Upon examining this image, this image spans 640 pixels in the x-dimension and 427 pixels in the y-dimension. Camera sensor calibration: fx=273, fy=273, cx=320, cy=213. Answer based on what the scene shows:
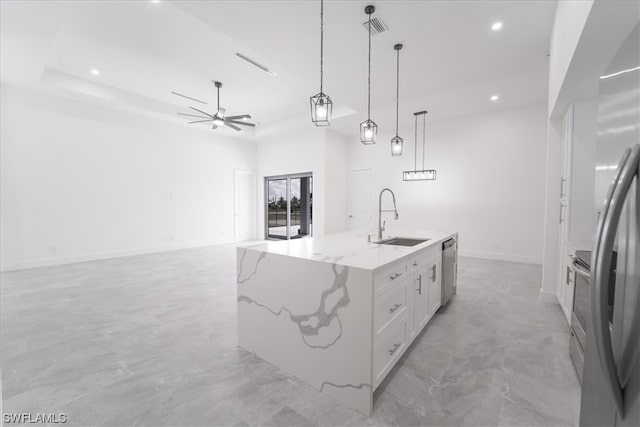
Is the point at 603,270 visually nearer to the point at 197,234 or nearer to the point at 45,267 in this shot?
the point at 45,267

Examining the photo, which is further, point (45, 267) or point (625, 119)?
point (45, 267)

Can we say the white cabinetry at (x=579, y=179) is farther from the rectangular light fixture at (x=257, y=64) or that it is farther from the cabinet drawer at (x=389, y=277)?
the rectangular light fixture at (x=257, y=64)

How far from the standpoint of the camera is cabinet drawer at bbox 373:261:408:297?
1.67m

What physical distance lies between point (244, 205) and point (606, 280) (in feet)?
29.4

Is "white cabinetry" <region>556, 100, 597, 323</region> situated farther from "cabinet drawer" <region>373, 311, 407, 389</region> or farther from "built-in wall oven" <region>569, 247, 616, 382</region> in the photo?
"cabinet drawer" <region>373, 311, 407, 389</region>

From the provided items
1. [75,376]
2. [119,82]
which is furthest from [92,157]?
[75,376]

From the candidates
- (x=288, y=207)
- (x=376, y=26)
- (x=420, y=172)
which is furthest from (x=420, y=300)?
(x=288, y=207)

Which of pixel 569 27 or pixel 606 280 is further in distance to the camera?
Answer: pixel 569 27

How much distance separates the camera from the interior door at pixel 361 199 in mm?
7668

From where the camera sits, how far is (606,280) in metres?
0.71

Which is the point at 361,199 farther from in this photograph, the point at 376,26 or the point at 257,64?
the point at 376,26

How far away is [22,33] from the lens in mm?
3328

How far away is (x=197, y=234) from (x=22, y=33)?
5.24 meters

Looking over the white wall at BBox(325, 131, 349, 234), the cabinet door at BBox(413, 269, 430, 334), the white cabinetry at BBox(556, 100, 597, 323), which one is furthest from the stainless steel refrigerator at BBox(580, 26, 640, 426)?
the white wall at BBox(325, 131, 349, 234)
